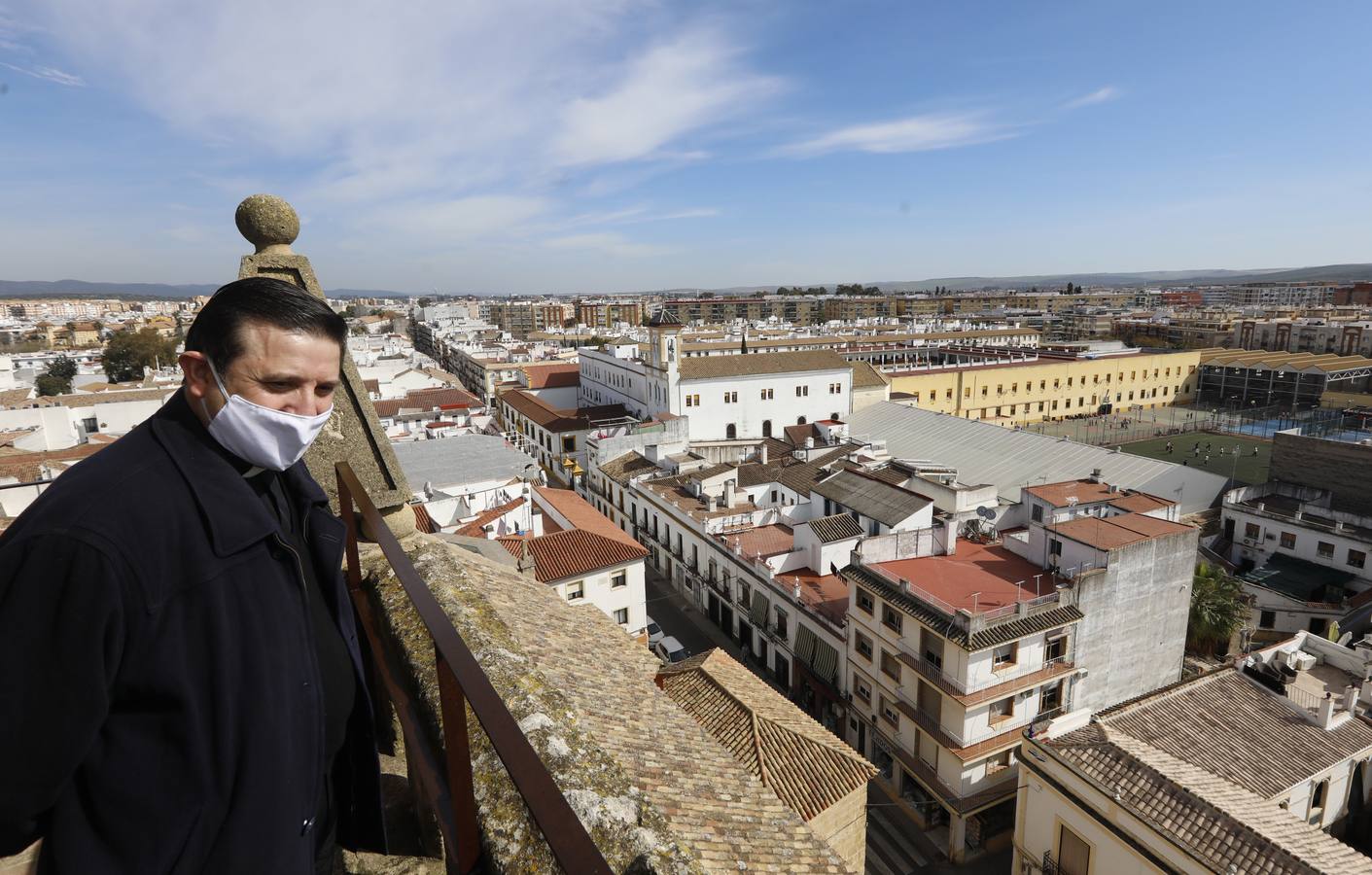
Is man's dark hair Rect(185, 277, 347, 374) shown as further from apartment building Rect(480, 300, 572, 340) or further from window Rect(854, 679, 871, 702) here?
apartment building Rect(480, 300, 572, 340)

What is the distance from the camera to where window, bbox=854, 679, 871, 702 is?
16.8m

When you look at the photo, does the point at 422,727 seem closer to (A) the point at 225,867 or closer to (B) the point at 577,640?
(A) the point at 225,867

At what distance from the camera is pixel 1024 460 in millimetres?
30969

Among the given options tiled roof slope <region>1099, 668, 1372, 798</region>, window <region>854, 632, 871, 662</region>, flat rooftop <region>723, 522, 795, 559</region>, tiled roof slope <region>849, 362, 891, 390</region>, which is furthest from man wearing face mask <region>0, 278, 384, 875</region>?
tiled roof slope <region>849, 362, 891, 390</region>

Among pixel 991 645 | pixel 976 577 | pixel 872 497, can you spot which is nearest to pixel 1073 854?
pixel 991 645

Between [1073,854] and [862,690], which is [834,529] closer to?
[862,690]

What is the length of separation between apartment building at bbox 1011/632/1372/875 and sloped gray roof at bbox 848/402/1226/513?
13099mm

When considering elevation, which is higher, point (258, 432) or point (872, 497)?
point (258, 432)

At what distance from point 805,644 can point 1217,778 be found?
9088mm

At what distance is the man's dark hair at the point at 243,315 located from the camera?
1.80 meters

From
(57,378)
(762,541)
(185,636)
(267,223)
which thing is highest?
(267,223)

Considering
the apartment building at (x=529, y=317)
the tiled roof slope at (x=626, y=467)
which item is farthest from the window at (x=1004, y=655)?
the apartment building at (x=529, y=317)

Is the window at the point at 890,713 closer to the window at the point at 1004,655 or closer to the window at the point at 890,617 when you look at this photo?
the window at the point at 890,617

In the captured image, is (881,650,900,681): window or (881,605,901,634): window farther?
(881,650,900,681): window
